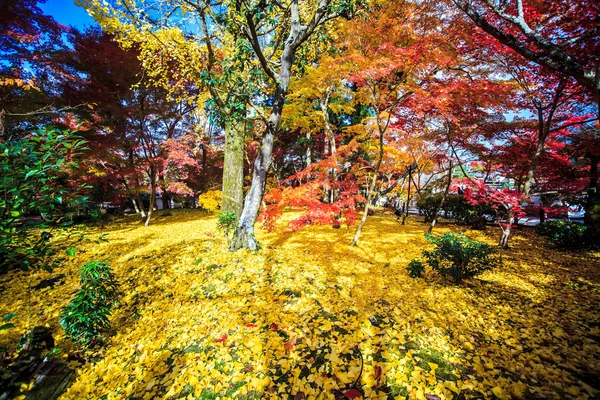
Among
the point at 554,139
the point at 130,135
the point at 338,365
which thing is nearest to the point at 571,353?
the point at 338,365

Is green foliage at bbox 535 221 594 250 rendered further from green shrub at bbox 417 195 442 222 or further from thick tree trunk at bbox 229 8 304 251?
thick tree trunk at bbox 229 8 304 251

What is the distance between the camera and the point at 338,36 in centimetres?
948

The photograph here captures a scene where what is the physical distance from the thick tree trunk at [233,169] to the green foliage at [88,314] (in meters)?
4.62

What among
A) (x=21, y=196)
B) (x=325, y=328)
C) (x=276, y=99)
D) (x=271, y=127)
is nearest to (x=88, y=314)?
(x=21, y=196)

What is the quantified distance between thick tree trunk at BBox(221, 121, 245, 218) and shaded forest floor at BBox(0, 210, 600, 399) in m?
2.35

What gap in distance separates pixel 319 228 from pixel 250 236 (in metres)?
4.55

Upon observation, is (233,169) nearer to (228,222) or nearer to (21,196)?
(228,222)

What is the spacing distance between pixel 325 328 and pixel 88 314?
3367 mm

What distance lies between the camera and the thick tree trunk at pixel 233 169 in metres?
8.04

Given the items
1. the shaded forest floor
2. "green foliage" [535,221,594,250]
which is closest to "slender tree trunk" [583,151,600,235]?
"green foliage" [535,221,594,250]

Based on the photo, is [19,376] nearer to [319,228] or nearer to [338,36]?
[319,228]

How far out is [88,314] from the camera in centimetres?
309

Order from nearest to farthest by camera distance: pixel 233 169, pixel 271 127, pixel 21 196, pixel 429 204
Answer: pixel 21 196
pixel 271 127
pixel 233 169
pixel 429 204

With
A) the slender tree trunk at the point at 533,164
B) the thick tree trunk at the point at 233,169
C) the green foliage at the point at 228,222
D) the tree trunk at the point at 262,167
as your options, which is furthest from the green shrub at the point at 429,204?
the green foliage at the point at 228,222
